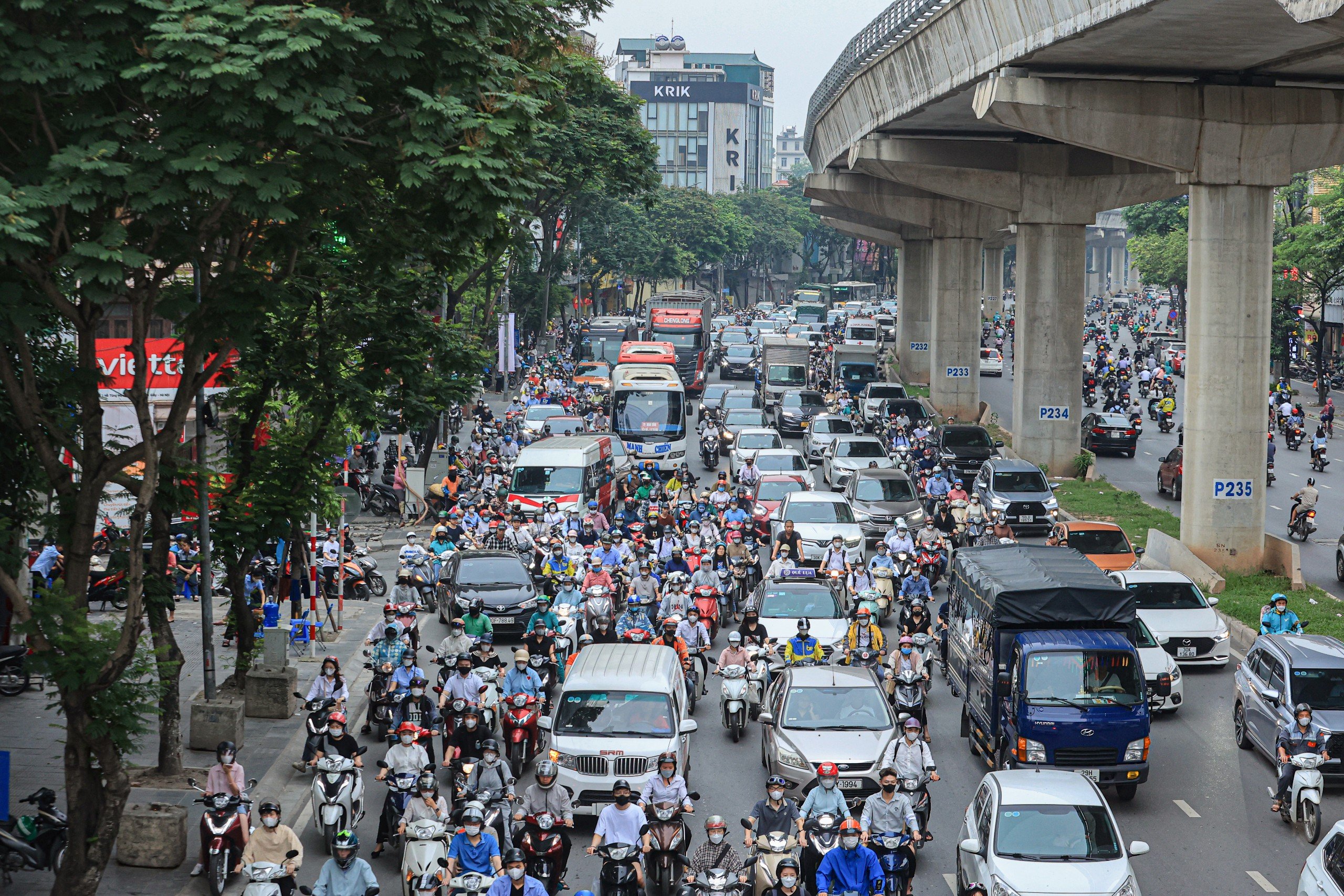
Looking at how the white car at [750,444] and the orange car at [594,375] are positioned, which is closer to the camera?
the white car at [750,444]

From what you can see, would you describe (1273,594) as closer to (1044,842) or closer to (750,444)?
(1044,842)

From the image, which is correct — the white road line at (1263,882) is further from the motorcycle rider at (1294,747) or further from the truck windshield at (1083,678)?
the truck windshield at (1083,678)

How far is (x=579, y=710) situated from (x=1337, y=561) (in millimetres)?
19737

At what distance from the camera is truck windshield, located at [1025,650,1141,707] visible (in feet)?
→ 53.8

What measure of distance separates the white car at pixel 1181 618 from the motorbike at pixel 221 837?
13.8m

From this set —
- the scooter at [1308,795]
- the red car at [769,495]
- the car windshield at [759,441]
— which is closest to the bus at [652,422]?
the car windshield at [759,441]

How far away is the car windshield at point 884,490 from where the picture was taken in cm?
3316

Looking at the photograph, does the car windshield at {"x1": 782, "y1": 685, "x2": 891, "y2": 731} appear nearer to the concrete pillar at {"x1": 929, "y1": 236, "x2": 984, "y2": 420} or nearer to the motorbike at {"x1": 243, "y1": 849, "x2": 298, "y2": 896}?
the motorbike at {"x1": 243, "y1": 849, "x2": 298, "y2": 896}

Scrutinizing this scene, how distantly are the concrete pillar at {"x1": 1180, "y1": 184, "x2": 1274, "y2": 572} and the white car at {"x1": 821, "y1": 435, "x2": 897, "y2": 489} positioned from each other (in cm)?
1001

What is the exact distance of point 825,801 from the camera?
1388cm

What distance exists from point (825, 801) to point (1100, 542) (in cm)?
1559

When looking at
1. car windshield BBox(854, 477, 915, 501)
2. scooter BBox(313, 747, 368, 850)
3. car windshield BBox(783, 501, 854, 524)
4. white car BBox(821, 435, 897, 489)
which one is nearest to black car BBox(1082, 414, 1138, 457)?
white car BBox(821, 435, 897, 489)

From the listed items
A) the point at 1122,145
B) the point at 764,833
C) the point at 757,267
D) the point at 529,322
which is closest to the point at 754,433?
the point at 1122,145

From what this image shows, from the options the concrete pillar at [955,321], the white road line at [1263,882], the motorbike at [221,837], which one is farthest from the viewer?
the concrete pillar at [955,321]
